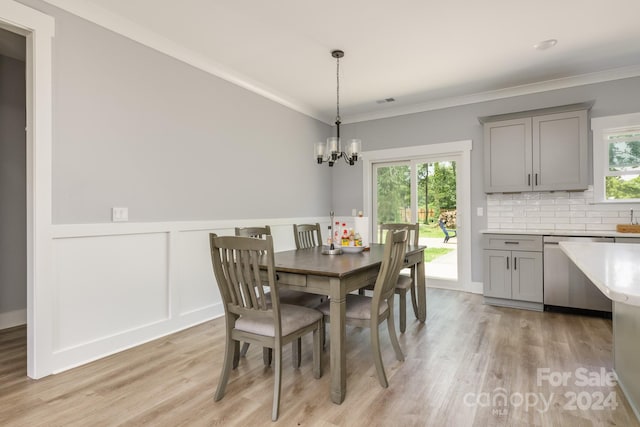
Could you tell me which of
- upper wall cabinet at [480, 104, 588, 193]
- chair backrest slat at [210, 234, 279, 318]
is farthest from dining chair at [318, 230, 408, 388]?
upper wall cabinet at [480, 104, 588, 193]

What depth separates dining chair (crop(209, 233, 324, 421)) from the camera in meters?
1.81

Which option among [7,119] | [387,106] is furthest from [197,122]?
[387,106]

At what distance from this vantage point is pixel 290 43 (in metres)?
3.16

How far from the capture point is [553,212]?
4113 millimetres

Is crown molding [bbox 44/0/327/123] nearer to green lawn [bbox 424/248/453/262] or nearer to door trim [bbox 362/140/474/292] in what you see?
door trim [bbox 362/140/474/292]

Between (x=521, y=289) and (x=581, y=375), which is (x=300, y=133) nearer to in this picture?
(x=521, y=289)

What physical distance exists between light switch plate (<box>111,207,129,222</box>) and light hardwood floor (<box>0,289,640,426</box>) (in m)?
1.05

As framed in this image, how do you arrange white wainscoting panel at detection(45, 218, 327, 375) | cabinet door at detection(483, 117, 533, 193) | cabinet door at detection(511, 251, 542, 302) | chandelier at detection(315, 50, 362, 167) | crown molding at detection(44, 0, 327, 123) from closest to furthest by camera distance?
1. white wainscoting panel at detection(45, 218, 327, 375)
2. crown molding at detection(44, 0, 327, 123)
3. chandelier at detection(315, 50, 362, 167)
4. cabinet door at detection(511, 251, 542, 302)
5. cabinet door at detection(483, 117, 533, 193)

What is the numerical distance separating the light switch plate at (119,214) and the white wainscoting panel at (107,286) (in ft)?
0.45

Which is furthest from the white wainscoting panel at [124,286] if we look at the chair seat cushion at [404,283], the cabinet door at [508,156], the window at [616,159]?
the window at [616,159]

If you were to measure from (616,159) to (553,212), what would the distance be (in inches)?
32.7

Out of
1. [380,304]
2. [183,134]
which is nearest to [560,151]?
[380,304]

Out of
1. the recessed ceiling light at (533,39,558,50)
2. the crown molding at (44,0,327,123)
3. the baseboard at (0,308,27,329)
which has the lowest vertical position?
the baseboard at (0,308,27,329)

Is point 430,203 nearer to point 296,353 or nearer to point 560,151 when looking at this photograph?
point 560,151
